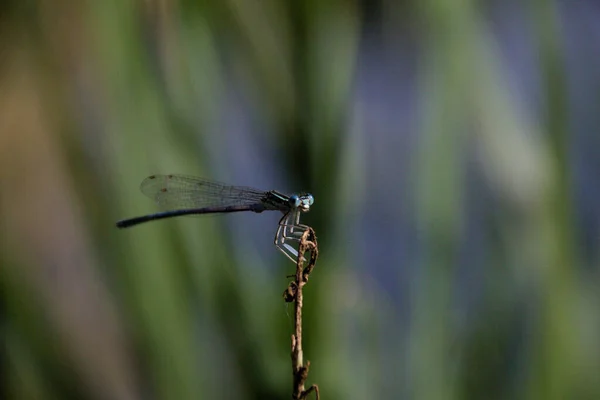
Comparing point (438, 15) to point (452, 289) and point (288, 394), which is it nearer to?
point (452, 289)

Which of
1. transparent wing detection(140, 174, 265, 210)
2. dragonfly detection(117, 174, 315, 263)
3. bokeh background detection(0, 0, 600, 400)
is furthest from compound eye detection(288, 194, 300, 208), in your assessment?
transparent wing detection(140, 174, 265, 210)

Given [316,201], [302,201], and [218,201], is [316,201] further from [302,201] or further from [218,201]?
[218,201]

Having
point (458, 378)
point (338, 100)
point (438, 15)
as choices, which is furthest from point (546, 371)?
point (438, 15)

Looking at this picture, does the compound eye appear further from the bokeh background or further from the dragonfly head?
the bokeh background

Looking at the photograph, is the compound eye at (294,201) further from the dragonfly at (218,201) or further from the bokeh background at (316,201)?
the bokeh background at (316,201)

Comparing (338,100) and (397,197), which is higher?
(338,100)

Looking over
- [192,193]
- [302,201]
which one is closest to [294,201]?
[302,201]

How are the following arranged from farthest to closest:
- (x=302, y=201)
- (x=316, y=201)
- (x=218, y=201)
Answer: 1. (x=218, y=201)
2. (x=302, y=201)
3. (x=316, y=201)
